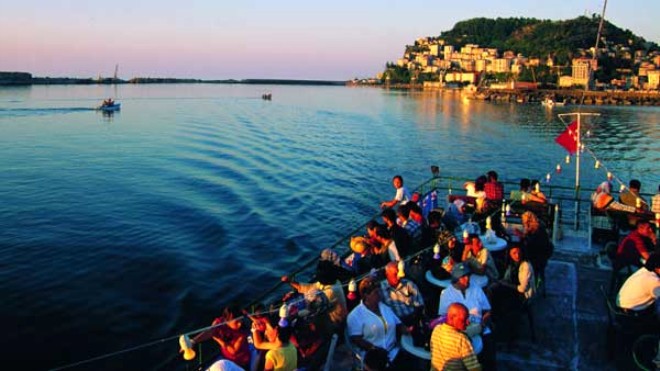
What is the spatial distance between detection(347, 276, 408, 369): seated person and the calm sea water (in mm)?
7330

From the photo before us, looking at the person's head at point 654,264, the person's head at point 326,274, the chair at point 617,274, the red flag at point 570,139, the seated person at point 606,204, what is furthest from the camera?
the red flag at point 570,139

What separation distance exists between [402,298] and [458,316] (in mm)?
1596

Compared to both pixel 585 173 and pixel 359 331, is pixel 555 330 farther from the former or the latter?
pixel 585 173

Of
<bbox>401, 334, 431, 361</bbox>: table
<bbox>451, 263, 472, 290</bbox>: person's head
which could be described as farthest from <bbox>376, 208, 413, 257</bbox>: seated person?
<bbox>401, 334, 431, 361</bbox>: table

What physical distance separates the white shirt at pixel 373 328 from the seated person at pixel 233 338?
137 cm

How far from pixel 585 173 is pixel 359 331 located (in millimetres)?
40006

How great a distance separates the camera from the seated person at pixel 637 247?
9.55 m

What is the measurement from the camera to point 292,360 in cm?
621

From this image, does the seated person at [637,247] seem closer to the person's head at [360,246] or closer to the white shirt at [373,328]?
the person's head at [360,246]

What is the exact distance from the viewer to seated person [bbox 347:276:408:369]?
21.7 ft

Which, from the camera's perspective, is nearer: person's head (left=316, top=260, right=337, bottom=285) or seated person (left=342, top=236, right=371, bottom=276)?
person's head (left=316, top=260, right=337, bottom=285)

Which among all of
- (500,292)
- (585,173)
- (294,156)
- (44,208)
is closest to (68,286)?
(44,208)

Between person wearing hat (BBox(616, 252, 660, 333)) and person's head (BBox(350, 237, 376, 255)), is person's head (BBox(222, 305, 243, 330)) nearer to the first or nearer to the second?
person's head (BBox(350, 237, 376, 255))

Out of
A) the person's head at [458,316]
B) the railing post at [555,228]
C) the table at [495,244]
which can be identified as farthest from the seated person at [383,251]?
the railing post at [555,228]
